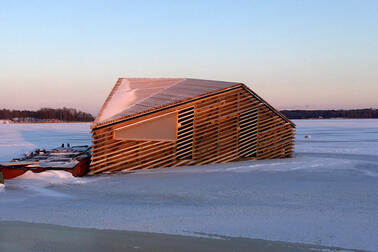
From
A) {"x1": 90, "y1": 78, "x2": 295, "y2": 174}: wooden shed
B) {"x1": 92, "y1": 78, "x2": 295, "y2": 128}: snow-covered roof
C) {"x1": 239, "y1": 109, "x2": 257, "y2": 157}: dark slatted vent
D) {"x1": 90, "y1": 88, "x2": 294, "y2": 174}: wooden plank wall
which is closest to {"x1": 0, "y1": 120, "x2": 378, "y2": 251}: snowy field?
{"x1": 90, "y1": 88, "x2": 294, "y2": 174}: wooden plank wall

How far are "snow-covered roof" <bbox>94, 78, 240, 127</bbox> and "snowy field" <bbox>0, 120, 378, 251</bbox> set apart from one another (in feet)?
7.84

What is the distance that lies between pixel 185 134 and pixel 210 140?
112 cm

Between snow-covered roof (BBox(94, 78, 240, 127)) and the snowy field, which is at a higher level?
snow-covered roof (BBox(94, 78, 240, 127))

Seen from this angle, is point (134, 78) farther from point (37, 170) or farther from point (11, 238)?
point (11, 238)

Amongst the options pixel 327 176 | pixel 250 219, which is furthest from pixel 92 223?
pixel 327 176

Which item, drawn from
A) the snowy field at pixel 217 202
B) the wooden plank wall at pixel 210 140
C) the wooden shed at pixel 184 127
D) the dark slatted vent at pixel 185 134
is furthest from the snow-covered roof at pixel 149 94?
the snowy field at pixel 217 202

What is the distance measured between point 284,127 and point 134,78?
827 cm

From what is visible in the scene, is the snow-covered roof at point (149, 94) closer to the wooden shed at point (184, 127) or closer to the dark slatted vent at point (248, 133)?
the wooden shed at point (184, 127)

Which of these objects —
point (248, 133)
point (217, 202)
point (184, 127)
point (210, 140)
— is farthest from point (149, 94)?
point (217, 202)

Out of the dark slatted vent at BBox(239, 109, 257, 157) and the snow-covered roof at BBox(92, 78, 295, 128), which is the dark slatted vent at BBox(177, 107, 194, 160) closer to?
the snow-covered roof at BBox(92, 78, 295, 128)

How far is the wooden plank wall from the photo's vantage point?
43.6 ft

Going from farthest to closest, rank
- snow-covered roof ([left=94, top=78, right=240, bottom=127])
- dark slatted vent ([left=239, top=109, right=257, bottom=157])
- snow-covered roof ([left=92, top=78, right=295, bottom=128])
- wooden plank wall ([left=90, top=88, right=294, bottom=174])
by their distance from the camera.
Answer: dark slatted vent ([left=239, top=109, right=257, bottom=157]), snow-covered roof ([left=94, top=78, right=240, bottom=127]), snow-covered roof ([left=92, top=78, right=295, bottom=128]), wooden plank wall ([left=90, top=88, right=294, bottom=174])

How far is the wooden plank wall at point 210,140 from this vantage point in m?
13.3

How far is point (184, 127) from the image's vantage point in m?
15.0
